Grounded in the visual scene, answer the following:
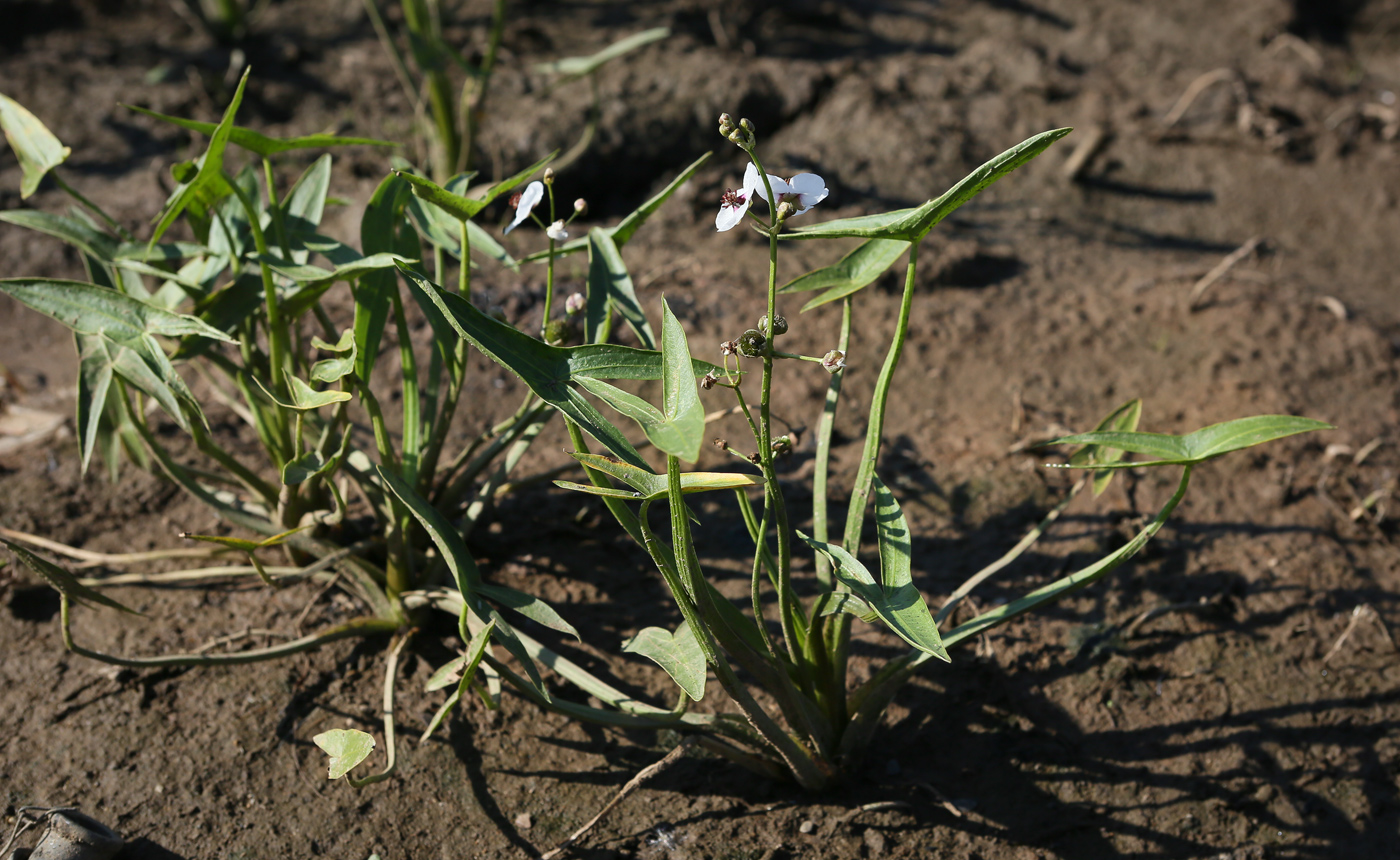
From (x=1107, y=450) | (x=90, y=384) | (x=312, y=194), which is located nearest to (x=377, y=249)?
(x=312, y=194)

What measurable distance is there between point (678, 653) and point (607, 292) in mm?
493

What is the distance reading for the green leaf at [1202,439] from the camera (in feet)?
3.27

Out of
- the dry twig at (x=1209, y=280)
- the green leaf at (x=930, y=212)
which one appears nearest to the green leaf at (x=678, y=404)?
the green leaf at (x=930, y=212)

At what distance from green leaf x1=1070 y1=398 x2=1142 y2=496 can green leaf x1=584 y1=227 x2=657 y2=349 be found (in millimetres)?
607

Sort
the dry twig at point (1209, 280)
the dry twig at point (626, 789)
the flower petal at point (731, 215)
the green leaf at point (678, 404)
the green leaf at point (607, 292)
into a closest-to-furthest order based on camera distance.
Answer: the green leaf at point (678, 404)
the flower petal at point (731, 215)
the dry twig at point (626, 789)
the green leaf at point (607, 292)
the dry twig at point (1209, 280)

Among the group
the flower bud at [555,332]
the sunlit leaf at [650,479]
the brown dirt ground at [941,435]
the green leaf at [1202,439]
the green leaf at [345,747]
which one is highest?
the flower bud at [555,332]

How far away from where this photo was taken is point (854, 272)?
1153mm

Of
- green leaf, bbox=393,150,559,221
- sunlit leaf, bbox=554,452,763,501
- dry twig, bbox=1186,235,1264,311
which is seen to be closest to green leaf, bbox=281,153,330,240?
green leaf, bbox=393,150,559,221

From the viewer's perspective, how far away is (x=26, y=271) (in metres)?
2.13

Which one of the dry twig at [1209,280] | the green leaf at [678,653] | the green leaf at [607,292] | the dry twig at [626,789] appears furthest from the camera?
the dry twig at [1209,280]

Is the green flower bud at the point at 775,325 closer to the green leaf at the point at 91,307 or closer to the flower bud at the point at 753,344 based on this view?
the flower bud at the point at 753,344

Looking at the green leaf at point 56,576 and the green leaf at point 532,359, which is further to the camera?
the green leaf at point 56,576

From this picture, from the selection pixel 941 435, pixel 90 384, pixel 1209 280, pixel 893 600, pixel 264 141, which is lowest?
pixel 941 435

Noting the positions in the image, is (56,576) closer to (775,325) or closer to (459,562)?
(459,562)
